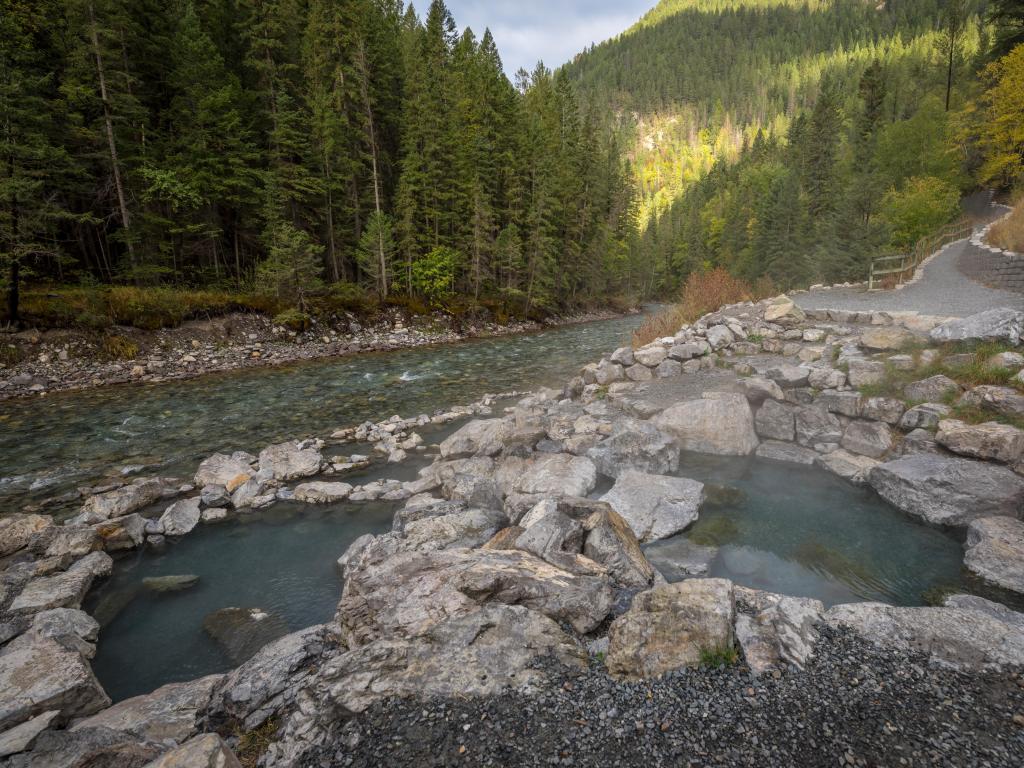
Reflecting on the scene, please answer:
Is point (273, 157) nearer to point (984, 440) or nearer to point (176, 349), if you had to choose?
point (176, 349)

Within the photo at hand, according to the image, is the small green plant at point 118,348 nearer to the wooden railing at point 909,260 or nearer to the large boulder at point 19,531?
the large boulder at point 19,531

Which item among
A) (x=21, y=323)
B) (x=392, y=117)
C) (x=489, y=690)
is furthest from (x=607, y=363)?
(x=392, y=117)

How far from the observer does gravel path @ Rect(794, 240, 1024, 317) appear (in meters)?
13.4

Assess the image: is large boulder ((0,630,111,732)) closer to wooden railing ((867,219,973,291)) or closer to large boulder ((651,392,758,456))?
large boulder ((651,392,758,456))

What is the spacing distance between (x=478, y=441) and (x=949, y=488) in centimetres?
870

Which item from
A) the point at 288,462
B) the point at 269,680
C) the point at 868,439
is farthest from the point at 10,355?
the point at 868,439

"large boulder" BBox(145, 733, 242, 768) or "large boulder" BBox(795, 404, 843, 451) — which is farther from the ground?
"large boulder" BBox(145, 733, 242, 768)

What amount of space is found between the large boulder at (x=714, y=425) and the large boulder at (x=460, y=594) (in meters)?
5.80

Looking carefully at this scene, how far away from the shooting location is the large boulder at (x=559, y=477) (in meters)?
7.79

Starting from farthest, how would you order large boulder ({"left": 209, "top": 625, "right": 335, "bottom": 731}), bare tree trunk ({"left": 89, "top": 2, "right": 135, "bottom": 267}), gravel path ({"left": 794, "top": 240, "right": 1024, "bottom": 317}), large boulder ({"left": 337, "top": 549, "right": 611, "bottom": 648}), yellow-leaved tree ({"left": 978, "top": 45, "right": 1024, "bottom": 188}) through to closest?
yellow-leaved tree ({"left": 978, "top": 45, "right": 1024, "bottom": 188})
bare tree trunk ({"left": 89, "top": 2, "right": 135, "bottom": 267})
gravel path ({"left": 794, "top": 240, "right": 1024, "bottom": 317})
large boulder ({"left": 337, "top": 549, "right": 611, "bottom": 648})
large boulder ({"left": 209, "top": 625, "right": 335, "bottom": 731})

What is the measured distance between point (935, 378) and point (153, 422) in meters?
20.0

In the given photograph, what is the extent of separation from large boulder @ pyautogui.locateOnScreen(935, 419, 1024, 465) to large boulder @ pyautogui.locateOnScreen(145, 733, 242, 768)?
10.6m

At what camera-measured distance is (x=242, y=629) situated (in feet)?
18.6

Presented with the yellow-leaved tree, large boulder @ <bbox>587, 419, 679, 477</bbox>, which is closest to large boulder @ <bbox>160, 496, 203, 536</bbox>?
large boulder @ <bbox>587, 419, 679, 477</bbox>
